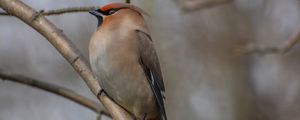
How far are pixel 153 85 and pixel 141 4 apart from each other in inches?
155

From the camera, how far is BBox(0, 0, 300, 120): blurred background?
877 centimetres

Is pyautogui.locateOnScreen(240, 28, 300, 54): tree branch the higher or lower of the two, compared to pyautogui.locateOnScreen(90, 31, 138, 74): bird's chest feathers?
higher

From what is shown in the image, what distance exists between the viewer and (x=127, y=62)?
480 cm

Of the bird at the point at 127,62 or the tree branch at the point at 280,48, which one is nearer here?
the tree branch at the point at 280,48

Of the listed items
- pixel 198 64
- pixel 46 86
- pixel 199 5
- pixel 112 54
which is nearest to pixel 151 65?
pixel 112 54

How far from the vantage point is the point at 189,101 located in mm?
9398

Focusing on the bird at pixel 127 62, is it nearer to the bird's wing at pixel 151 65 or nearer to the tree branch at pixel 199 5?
the bird's wing at pixel 151 65

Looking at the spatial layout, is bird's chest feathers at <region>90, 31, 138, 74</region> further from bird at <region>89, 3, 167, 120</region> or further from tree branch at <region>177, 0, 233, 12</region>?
tree branch at <region>177, 0, 233, 12</region>

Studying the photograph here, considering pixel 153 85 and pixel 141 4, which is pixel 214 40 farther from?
pixel 153 85

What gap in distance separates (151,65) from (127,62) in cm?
22

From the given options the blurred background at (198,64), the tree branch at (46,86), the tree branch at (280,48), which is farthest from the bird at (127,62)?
the blurred background at (198,64)

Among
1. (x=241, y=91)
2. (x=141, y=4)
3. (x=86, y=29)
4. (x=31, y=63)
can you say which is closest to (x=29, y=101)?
(x=31, y=63)

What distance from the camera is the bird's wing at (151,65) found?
492 cm

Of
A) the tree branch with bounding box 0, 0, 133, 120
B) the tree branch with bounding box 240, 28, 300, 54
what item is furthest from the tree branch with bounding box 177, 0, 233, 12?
the tree branch with bounding box 0, 0, 133, 120
